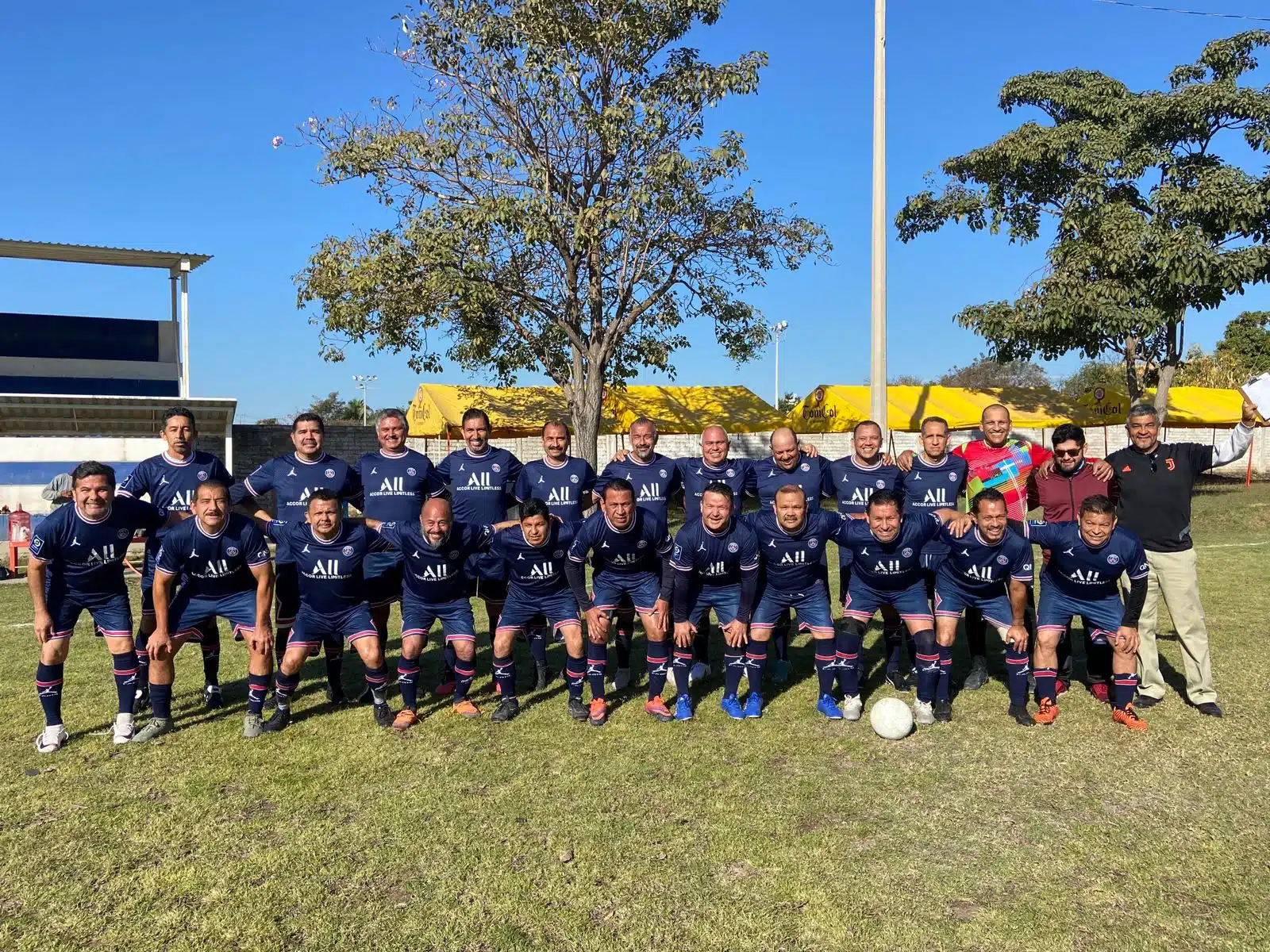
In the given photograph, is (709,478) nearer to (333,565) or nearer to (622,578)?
(622,578)

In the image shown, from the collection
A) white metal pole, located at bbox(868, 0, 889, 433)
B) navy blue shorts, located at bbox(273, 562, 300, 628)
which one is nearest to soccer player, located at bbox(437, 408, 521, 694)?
navy blue shorts, located at bbox(273, 562, 300, 628)

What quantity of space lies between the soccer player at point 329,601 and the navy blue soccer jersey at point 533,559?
0.97m

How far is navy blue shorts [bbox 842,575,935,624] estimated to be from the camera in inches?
247

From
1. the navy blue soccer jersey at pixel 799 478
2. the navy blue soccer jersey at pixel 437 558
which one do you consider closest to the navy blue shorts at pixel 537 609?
the navy blue soccer jersey at pixel 437 558

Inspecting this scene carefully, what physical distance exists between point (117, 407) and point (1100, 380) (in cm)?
5163

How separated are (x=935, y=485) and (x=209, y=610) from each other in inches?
218

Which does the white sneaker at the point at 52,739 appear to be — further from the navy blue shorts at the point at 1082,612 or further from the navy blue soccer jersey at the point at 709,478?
the navy blue shorts at the point at 1082,612

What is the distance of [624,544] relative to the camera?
20.9 feet

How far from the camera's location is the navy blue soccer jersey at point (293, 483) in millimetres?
6828

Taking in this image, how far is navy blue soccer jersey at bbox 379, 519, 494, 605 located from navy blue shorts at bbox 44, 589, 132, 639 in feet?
5.81

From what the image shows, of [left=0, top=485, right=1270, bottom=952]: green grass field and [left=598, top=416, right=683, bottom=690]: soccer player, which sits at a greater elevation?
[left=598, top=416, right=683, bottom=690]: soccer player

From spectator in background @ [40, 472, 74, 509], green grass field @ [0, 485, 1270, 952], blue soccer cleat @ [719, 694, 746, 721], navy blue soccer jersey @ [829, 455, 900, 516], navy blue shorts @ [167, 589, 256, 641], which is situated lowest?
green grass field @ [0, 485, 1270, 952]

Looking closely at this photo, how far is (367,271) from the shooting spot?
14.6m

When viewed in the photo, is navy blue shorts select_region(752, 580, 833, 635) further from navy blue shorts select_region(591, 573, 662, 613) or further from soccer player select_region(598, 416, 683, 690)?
soccer player select_region(598, 416, 683, 690)
